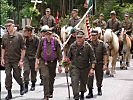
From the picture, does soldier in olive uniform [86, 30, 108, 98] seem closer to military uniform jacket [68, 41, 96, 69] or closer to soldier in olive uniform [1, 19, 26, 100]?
military uniform jacket [68, 41, 96, 69]

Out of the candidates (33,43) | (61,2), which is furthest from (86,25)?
(61,2)

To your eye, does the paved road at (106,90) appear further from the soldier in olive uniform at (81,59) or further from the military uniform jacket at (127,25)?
the military uniform jacket at (127,25)

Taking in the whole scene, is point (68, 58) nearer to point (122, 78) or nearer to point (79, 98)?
point (79, 98)

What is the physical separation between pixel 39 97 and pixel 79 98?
117cm

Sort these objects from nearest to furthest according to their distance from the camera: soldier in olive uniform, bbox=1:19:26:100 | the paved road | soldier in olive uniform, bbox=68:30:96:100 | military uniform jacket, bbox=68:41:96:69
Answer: soldier in olive uniform, bbox=68:30:96:100 → military uniform jacket, bbox=68:41:96:69 → soldier in olive uniform, bbox=1:19:26:100 → the paved road

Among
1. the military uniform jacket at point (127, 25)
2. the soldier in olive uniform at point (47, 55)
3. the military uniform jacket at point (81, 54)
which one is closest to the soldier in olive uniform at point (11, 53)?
the soldier in olive uniform at point (47, 55)

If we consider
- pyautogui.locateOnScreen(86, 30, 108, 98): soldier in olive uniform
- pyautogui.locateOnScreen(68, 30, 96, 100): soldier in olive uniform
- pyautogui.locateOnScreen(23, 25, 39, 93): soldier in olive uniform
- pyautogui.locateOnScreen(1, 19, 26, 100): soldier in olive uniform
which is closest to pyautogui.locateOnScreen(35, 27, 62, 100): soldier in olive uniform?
pyautogui.locateOnScreen(68, 30, 96, 100): soldier in olive uniform

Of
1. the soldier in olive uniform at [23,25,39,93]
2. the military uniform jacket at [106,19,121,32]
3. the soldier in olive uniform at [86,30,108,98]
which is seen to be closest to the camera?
the soldier in olive uniform at [86,30,108,98]

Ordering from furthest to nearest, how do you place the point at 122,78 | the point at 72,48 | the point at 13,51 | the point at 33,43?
1. the point at 122,78
2. the point at 33,43
3. the point at 13,51
4. the point at 72,48

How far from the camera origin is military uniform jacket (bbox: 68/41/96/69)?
11477mm

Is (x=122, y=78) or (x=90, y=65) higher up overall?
(x=90, y=65)

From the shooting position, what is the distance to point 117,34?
1894 centimetres

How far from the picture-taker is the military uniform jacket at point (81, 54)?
37.7ft

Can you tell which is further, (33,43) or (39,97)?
(33,43)
